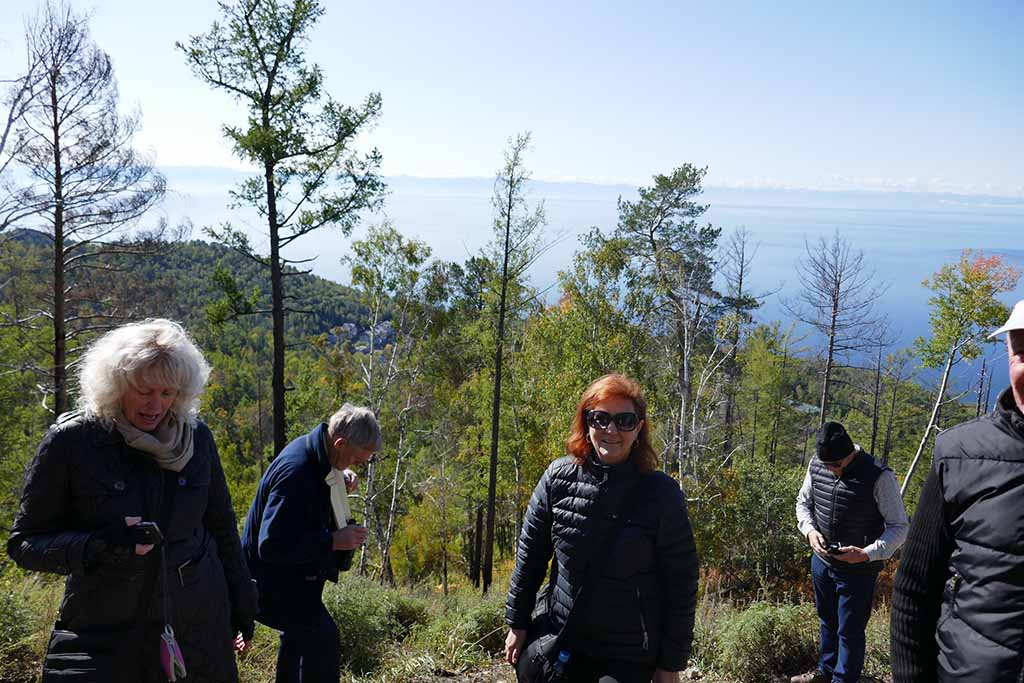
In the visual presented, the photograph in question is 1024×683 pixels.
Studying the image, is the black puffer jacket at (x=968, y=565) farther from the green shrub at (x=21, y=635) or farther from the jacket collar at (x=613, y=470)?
the green shrub at (x=21, y=635)

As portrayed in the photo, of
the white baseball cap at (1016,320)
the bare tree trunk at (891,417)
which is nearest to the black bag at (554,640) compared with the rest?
the white baseball cap at (1016,320)

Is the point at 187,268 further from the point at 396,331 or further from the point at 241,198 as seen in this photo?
the point at 241,198

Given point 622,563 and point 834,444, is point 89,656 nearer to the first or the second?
point 622,563

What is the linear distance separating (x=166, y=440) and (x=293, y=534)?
93 cm

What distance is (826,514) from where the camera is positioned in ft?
13.8

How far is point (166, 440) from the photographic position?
2072 mm

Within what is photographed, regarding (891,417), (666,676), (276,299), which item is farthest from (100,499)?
(891,417)

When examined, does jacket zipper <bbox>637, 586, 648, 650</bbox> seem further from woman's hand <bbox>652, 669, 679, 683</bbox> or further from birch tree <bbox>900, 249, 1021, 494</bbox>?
birch tree <bbox>900, 249, 1021, 494</bbox>

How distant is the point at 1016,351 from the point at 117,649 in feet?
9.08

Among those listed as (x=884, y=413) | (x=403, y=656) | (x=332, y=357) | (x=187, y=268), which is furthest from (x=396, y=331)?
(x=187, y=268)

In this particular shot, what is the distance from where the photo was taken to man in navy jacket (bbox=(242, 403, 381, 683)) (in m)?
2.85

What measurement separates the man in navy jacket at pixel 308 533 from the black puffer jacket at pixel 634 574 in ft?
3.32

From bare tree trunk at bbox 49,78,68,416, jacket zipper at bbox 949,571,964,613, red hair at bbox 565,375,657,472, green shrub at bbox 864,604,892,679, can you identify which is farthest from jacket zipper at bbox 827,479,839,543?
bare tree trunk at bbox 49,78,68,416

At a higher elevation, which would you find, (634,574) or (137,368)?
(137,368)
